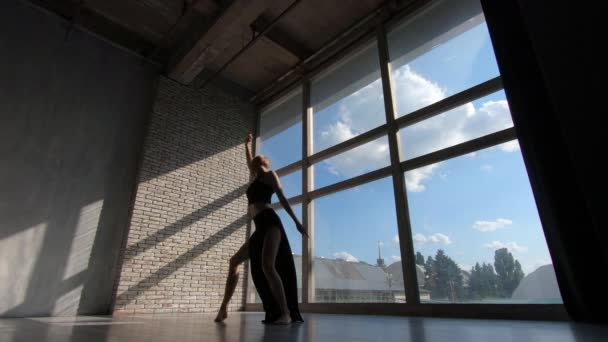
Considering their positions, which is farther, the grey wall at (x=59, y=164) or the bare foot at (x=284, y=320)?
the grey wall at (x=59, y=164)

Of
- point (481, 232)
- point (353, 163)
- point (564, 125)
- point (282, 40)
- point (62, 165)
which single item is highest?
point (282, 40)

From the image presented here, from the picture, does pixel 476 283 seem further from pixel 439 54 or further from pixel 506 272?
pixel 439 54

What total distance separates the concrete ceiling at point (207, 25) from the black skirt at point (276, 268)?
3559 millimetres

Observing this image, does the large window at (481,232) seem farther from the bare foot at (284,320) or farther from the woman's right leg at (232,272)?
the woman's right leg at (232,272)

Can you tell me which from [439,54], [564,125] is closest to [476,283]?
[564,125]

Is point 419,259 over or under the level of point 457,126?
under

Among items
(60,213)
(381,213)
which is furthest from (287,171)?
(60,213)

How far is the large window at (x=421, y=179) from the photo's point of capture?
3.58 metres

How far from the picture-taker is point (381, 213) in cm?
469

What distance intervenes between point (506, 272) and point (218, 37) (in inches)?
198

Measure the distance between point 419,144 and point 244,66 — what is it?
4084 mm

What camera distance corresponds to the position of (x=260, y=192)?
254cm

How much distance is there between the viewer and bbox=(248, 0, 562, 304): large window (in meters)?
3.58

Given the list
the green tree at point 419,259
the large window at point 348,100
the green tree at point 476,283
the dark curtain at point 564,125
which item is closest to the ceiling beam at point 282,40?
the large window at point 348,100
